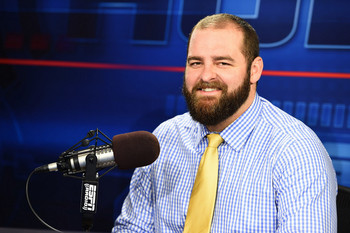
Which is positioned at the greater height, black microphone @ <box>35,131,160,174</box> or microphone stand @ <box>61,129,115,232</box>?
black microphone @ <box>35,131,160,174</box>

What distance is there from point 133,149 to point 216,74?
0.54 meters

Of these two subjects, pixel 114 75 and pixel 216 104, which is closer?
pixel 216 104

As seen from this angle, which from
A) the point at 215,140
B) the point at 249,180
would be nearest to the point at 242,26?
the point at 215,140

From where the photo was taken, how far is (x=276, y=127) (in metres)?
1.73

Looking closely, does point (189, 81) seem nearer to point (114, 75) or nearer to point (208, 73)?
point (208, 73)

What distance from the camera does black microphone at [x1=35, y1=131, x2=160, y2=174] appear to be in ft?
4.13

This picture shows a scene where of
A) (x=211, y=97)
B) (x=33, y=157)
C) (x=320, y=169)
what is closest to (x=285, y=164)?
(x=320, y=169)

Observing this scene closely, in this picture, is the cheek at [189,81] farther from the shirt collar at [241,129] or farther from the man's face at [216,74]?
the shirt collar at [241,129]

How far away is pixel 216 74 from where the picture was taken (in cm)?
175

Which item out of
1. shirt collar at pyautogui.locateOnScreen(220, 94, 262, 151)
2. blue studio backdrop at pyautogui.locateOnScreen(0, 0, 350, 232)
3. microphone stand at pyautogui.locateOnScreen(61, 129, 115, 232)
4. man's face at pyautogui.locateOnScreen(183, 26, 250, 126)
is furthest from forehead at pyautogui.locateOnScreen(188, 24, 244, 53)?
blue studio backdrop at pyautogui.locateOnScreen(0, 0, 350, 232)

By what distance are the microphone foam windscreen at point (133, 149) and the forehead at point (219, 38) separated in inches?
19.8

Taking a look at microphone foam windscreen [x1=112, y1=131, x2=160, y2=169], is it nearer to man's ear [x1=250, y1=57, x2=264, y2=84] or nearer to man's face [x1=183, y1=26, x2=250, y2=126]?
man's face [x1=183, y1=26, x2=250, y2=126]

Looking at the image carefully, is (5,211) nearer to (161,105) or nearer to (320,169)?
(161,105)

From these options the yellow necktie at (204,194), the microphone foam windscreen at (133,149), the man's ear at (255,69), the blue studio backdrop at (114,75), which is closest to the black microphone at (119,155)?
the microphone foam windscreen at (133,149)
